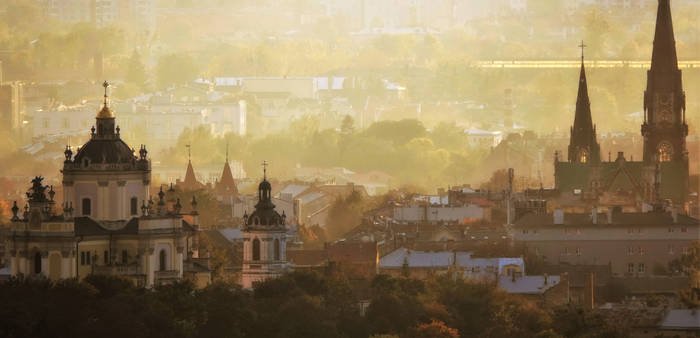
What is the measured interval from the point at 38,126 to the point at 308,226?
4086 cm

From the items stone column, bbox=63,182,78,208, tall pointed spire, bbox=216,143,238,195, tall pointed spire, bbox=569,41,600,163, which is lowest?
stone column, bbox=63,182,78,208

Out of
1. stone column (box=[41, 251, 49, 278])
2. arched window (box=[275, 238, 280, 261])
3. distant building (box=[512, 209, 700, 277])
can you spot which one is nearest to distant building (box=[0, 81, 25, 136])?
distant building (box=[512, 209, 700, 277])

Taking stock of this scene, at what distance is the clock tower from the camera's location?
5832 inches

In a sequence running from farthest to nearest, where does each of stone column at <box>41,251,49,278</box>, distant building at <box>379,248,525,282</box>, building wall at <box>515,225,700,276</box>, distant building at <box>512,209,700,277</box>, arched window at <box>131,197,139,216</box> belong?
distant building at <box>512,209,700,277</box>, building wall at <box>515,225,700,276</box>, distant building at <box>379,248,525,282</box>, arched window at <box>131,197,139,216</box>, stone column at <box>41,251,49,278</box>

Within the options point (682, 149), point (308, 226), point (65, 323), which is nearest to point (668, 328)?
point (65, 323)

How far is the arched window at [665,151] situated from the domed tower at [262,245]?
58.0 m

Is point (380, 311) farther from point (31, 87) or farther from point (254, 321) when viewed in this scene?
point (31, 87)

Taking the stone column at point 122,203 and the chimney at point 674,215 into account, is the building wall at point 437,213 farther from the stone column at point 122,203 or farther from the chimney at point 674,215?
the stone column at point 122,203

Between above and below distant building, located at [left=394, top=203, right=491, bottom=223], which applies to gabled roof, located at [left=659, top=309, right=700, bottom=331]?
below

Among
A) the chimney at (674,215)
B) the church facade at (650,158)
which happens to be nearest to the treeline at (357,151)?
the church facade at (650,158)

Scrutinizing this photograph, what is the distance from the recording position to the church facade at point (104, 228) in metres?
81.4

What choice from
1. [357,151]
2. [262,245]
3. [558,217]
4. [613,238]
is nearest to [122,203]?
[262,245]

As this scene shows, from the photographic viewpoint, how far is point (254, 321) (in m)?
78.0

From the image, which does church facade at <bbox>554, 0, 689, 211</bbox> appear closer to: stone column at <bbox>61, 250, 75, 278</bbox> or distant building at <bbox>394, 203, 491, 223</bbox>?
distant building at <bbox>394, 203, 491, 223</bbox>
